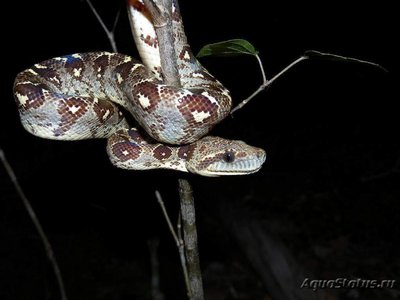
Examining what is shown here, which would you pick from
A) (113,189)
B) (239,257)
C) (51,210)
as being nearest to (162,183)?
(113,189)

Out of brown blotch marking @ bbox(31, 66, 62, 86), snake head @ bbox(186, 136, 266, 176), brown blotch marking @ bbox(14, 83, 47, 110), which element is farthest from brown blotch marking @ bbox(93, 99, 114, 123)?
snake head @ bbox(186, 136, 266, 176)

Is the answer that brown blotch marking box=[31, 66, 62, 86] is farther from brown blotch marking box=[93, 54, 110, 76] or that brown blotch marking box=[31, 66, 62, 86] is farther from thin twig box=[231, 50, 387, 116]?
thin twig box=[231, 50, 387, 116]

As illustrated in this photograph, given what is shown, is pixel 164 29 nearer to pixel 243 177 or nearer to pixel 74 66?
pixel 74 66

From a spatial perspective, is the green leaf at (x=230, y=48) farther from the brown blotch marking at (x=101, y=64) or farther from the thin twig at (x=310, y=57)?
the brown blotch marking at (x=101, y=64)

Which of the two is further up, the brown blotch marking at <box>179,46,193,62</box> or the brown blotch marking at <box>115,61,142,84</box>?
the brown blotch marking at <box>115,61,142,84</box>

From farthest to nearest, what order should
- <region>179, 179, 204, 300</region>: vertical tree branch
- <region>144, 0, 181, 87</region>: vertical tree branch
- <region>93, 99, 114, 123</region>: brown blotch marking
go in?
<region>93, 99, 114, 123</region>: brown blotch marking
<region>179, 179, 204, 300</region>: vertical tree branch
<region>144, 0, 181, 87</region>: vertical tree branch

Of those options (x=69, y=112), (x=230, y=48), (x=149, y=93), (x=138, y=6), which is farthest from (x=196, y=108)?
(x=69, y=112)
